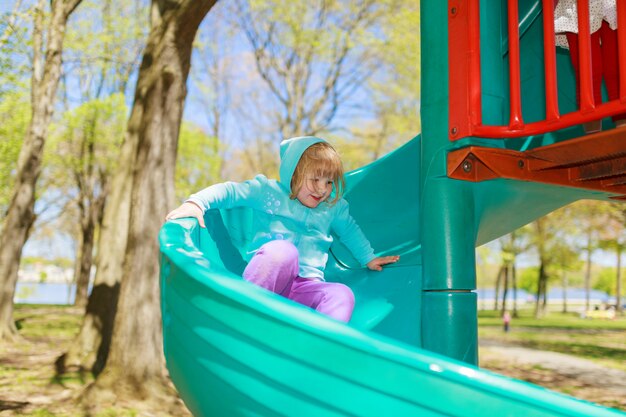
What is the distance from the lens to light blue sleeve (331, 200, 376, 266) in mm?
2652

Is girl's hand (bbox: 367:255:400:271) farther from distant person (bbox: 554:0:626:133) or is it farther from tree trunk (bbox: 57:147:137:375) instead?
tree trunk (bbox: 57:147:137:375)

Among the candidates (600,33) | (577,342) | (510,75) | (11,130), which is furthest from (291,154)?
(11,130)

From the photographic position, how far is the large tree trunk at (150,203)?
4.88m

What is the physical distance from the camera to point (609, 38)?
8.07 feet

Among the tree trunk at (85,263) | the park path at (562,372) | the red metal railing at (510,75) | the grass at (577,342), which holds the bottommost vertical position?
the grass at (577,342)

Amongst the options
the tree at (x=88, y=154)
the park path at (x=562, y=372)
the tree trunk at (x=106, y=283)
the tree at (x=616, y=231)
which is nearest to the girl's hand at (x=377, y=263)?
the tree trunk at (x=106, y=283)

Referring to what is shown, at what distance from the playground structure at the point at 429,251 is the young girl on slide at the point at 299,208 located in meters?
0.14

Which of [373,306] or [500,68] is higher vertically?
[500,68]

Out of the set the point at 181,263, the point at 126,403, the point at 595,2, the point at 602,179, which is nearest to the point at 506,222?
the point at 602,179

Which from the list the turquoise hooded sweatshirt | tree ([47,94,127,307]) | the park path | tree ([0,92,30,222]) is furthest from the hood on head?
tree ([47,94,127,307])

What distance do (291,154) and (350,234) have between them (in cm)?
55

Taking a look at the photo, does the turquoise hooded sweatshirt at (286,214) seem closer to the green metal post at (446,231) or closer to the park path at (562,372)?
the green metal post at (446,231)

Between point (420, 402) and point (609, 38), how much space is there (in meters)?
1.97

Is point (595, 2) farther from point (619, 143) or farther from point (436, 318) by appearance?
point (436, 318)
